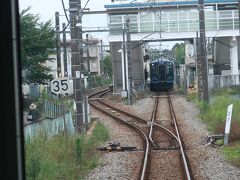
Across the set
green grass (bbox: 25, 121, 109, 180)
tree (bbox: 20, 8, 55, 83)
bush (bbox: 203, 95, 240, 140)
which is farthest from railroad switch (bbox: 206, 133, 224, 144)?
tree (bbox: 20, 8, 55, 83)

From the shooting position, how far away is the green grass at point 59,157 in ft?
29.2

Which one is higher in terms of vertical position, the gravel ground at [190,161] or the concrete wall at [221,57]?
the concrete wall at [221,57]

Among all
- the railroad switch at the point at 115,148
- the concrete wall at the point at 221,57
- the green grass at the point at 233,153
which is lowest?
the railroad switch at the point at 115,148

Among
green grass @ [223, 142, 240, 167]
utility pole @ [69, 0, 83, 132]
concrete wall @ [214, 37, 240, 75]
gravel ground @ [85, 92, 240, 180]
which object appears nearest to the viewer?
gravel ground @ [85, 92, 240, 180]

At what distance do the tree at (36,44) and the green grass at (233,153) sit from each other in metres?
12.9

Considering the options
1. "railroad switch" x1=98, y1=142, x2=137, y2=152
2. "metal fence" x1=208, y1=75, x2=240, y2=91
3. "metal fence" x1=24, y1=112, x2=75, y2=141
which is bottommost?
"railroad switch" x1=98, y1=142, x2=137, y2=152

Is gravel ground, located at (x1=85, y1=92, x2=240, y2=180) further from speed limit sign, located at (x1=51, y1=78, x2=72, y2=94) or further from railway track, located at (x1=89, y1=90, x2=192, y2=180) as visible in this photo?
speed limit sign, located at (x1=51, y1=78, x2=72, y2=94)

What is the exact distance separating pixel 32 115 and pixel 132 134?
146 inches

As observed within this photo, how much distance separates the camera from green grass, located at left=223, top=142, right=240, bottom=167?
35.6 feet

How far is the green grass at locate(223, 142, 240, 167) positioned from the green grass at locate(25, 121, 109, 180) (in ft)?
10.5

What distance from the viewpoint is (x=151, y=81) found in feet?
154

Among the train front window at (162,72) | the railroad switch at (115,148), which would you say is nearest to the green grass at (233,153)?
the railroad switch at (115,148)

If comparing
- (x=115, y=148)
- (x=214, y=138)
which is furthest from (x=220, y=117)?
(x=115, y=148)

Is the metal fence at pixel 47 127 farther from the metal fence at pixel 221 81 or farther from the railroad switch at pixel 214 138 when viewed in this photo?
the metal fence at pixel 221 81
